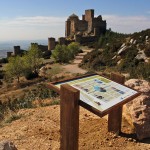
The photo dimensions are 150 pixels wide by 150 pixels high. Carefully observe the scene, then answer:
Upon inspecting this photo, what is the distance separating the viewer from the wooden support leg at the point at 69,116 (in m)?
4.25

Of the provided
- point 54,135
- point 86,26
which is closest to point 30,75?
point 54,135

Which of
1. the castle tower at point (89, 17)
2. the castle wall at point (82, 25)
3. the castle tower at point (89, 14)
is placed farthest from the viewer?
the castle wall at point (82, 25)

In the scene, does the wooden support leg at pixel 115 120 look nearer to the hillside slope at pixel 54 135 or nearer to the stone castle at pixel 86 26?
the hillside slope at pixel 54 135

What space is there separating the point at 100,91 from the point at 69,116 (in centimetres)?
88

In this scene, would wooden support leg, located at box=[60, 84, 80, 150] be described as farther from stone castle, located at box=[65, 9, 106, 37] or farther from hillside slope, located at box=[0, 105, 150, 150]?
stone castle, located at box=[65, 9, 106, 37]

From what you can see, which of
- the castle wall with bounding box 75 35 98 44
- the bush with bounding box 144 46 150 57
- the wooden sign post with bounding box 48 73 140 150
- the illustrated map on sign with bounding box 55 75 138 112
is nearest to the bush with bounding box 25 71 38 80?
the bush with bounding box 144 46 150 57

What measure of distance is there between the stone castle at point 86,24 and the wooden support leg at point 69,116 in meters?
72.8

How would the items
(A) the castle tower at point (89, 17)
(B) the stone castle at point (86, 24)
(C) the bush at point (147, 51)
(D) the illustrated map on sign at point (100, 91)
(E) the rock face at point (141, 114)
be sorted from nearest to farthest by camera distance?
(D) the illustrated map on sign at point (100, 91) → (E) the rock face at point (141, 114) → (C) the bush at point (147, 51) → (B) the stone castle at point (86, 24) → (A) the castle tower at point (89, 17)

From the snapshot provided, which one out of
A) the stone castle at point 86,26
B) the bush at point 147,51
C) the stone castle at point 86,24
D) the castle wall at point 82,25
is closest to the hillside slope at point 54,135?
the bush at point 147,51

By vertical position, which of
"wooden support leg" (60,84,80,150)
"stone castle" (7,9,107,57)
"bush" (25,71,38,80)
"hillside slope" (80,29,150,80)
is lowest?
"bush" (25,71,38,80)

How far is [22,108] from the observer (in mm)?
8875

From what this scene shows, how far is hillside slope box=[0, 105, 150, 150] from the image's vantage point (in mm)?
5711

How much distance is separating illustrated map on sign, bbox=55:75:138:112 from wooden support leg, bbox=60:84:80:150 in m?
0.24

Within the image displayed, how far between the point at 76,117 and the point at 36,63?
3835 cm
